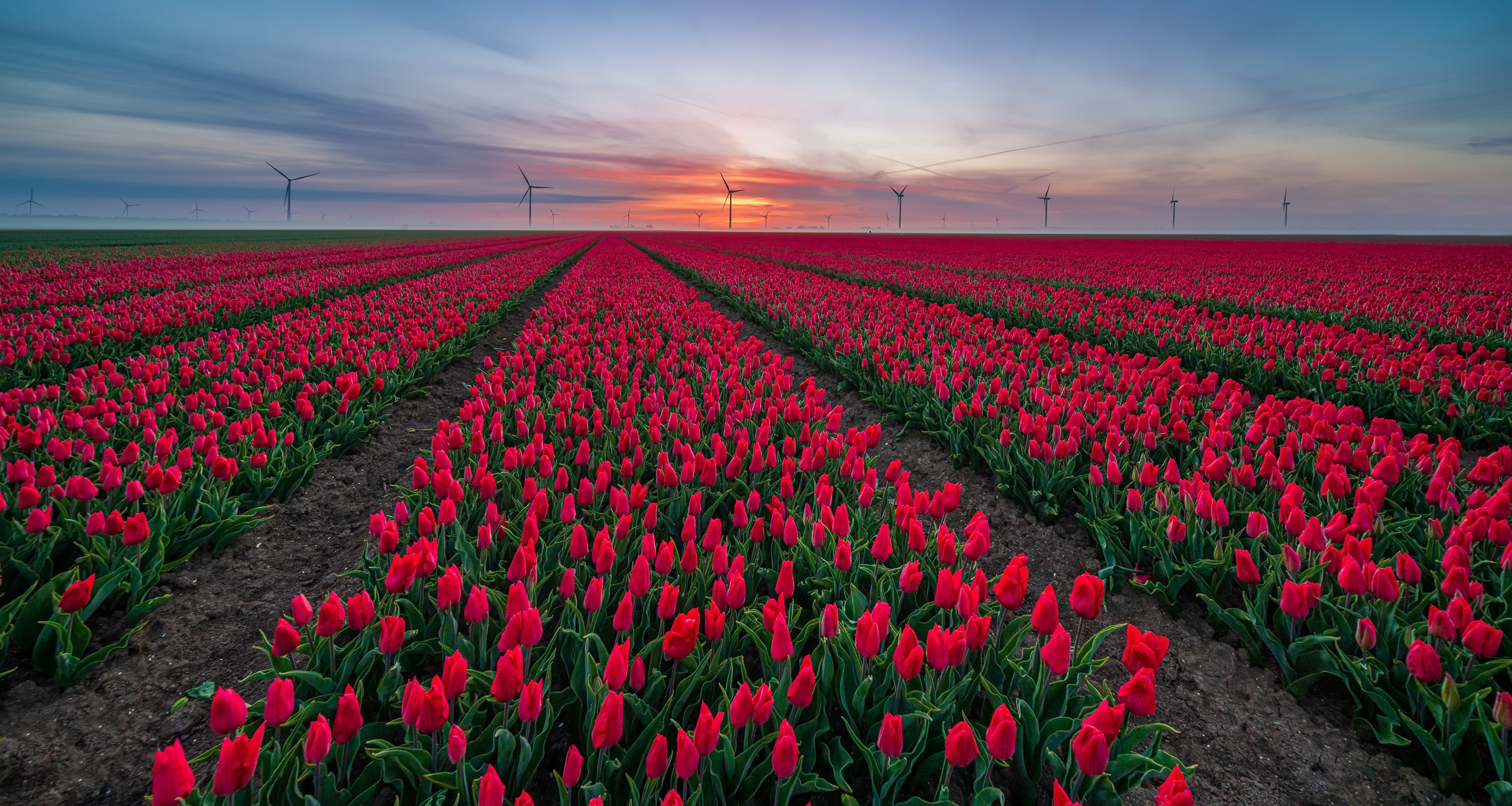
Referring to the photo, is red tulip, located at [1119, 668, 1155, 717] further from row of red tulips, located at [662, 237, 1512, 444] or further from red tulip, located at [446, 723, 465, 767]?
row of red tulips, located at [662, 237, 1512, 444]

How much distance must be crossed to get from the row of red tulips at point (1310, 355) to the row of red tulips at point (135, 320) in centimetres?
1312

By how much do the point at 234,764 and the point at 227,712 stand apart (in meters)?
0.19

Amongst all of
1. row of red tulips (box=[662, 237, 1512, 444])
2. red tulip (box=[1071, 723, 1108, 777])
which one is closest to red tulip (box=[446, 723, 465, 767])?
red tulip (box=[1071, 723, 1108, 777])

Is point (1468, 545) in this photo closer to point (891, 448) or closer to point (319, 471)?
point (891, 448)

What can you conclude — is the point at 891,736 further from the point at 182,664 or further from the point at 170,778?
the point at 182,664

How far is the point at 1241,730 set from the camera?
3.02m

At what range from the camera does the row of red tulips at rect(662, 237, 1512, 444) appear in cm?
674

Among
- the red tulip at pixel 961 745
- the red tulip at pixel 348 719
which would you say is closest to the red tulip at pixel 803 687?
the red tulip at pixel 961 745

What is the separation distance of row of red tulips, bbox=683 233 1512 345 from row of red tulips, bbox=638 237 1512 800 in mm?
8037

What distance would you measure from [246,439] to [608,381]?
120 inches

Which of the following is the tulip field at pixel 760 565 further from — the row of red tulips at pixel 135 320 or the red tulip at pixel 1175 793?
the row of red tulips at pixel 135 320

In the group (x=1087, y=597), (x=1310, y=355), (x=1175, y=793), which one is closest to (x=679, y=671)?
(x=1087, y=597)

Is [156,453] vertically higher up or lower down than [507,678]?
higher up

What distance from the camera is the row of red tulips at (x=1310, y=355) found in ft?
22.1
